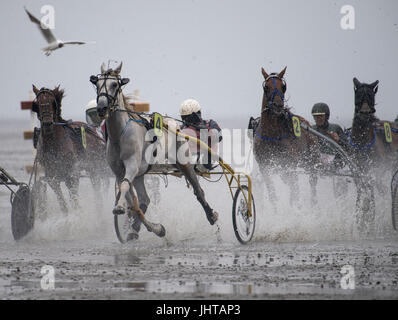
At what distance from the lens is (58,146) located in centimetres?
1382

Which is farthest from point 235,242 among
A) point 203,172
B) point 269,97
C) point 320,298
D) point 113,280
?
point 320,298

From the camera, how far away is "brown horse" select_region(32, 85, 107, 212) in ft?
44.2

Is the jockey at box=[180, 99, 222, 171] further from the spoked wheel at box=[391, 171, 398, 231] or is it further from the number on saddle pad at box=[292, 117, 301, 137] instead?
the spoked wheel at box=[391, 171, 398, 231]

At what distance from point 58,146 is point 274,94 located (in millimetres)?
3600

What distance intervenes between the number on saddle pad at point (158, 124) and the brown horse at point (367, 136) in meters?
3.91

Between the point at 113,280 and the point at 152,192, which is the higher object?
the point at 152,192

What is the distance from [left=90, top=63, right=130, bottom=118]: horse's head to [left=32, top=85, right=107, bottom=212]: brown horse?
240cm

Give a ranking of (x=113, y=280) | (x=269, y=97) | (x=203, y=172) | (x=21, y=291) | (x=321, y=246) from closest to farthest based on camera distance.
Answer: (x=21, y=291) → (x=113, y=280) → (x=321, y=246) → (x=203, y=172) → (x=269, y=97)

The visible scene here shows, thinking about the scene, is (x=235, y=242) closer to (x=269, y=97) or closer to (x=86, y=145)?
(x=269, y=97)

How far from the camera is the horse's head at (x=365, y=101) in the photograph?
1405 centimetres

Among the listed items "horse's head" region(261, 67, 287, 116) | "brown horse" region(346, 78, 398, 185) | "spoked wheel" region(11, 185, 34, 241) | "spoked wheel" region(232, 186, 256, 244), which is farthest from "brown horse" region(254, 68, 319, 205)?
"spoked wheel" region(11, 185, 34, 241)

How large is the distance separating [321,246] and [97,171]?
5.31m

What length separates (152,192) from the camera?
14.6 metres
